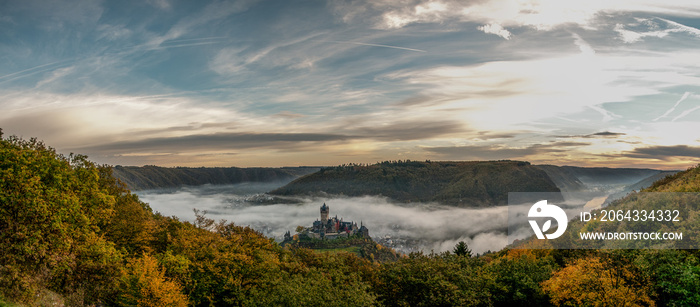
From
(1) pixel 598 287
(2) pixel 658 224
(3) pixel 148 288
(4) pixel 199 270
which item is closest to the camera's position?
(3) pixel 148 288

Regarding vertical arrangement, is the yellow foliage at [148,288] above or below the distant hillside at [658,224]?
below

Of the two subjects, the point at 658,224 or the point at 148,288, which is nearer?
the point at 148,288

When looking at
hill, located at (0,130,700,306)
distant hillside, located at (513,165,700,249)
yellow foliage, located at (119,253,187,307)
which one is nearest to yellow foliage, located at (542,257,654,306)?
hill, located at (0,130,700,306)

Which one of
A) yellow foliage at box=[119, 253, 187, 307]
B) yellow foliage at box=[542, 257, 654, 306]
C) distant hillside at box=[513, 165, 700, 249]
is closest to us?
yellow foliage at box=[119, 253, 187, 307]

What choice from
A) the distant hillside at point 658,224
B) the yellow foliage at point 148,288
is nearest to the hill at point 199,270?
the yellow foliage at point 148,288

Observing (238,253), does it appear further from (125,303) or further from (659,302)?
(659,302)

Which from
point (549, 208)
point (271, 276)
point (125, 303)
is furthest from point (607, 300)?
point (125, 303)

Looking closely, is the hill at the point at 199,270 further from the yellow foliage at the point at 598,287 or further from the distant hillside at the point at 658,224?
the distant hillside at the point at 658,224

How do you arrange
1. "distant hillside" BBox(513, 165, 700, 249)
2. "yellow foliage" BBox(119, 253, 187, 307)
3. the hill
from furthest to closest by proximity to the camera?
"distant hillside" BBox(513, 165, 700, 249) → "yellow foliage" BBox(119, 253, 187, 307) → the hill

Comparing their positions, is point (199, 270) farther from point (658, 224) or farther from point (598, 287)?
point (658, 224)

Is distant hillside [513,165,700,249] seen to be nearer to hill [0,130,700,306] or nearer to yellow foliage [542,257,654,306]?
hill [0,130,700,306]

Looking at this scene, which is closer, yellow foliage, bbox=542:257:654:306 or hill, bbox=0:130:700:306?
hill, bbox=0:130:700:306

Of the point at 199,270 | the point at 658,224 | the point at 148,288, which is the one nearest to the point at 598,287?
the point at 658,224
